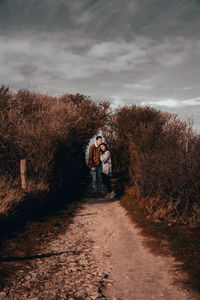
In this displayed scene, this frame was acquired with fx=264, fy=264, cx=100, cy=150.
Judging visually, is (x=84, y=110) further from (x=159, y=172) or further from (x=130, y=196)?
(x=159, y=172)

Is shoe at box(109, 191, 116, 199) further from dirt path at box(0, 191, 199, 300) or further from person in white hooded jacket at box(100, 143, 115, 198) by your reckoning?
dirt path at box(0, 191, 199, 300)

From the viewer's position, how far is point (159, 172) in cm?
830

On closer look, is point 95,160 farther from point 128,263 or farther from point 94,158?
point 128,263

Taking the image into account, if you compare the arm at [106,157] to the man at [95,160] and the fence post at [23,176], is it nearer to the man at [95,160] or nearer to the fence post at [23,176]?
the man at [95,160]

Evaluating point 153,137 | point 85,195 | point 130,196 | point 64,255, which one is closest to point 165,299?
point 64,255

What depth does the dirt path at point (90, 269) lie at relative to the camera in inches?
157

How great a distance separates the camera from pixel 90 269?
16.2 feet

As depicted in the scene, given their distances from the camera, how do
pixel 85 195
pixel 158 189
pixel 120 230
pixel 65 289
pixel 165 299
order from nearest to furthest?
pixel 165 299
pixel 65 289
pixel 120 230
pixel 158 189
pixel 85 195

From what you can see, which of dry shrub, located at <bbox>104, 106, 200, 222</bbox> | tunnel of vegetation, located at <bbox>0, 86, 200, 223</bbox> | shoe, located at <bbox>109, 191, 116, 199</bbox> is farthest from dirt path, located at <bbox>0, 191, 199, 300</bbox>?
shoe, located at <bbox>109, 191, 116, 199</bbox>

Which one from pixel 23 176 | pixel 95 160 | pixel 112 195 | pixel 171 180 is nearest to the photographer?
pixel 171 180

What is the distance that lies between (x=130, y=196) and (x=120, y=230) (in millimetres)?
3495

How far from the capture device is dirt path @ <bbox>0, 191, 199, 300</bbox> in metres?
3.99

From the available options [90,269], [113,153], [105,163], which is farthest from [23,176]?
[113,153]

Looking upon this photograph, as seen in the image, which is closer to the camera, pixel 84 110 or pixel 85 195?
pixel 85 195
